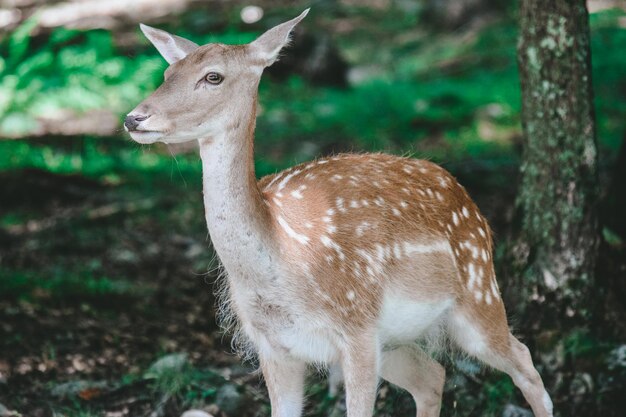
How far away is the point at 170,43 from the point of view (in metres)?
4.39

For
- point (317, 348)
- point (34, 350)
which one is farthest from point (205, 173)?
point (34, 350)

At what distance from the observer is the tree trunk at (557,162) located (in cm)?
549

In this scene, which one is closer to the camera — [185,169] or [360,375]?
[360,375]

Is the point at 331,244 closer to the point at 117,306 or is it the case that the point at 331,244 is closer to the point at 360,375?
the point at 360,375

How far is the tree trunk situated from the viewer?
549 cm

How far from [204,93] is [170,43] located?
23.8 inches

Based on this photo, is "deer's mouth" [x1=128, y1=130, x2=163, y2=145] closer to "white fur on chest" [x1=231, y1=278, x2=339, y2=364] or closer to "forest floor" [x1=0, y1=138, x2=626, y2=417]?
"white fur on chest" [x1=231, y1=278, x2=339, y2=364]

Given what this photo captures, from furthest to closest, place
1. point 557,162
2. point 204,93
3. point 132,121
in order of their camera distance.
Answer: point 557,162 < point 204,93 < point 132,121

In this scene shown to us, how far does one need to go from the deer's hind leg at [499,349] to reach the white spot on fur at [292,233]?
3.04 ft

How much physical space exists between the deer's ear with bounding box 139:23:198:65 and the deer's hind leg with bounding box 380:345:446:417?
74.3 inches

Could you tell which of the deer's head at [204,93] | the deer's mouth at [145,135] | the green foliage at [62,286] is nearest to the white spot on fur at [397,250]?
the deer's head at [204,93]

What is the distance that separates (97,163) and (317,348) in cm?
524

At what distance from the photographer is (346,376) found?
424 centimetres

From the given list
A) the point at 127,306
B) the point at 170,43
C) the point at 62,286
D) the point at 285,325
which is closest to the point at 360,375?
the point at 285,325
